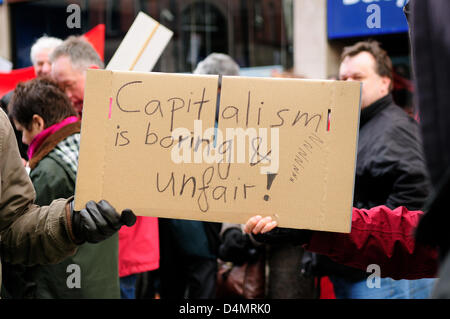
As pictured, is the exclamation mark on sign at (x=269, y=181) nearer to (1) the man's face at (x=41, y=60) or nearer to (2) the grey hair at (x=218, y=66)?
(2) the grey hair at (x=218, y=66)

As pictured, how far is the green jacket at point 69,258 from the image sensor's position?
254 cm

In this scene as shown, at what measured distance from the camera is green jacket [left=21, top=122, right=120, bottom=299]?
2539 millimetres

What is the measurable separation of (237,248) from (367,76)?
1265 millimetres

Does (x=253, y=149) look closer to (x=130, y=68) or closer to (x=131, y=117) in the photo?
(x=131, y=117)

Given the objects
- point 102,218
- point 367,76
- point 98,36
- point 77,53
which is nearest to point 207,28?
point 98,36

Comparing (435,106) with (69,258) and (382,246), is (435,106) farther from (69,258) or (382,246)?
(69,258)

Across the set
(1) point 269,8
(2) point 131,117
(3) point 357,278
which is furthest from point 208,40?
(2) point 131,117

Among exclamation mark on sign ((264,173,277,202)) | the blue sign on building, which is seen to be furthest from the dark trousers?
the blue sign on building

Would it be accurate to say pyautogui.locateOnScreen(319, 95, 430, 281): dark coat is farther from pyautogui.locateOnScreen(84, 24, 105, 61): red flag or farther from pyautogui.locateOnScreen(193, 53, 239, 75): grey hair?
pyautogui.locateOnScreen(84, 24, 105, 61): red flag

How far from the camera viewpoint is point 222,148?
1757 mm

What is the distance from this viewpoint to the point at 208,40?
10078 millimetres

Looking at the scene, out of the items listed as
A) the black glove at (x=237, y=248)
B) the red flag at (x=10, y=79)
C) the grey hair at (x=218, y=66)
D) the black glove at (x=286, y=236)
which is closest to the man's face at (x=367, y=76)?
the grey hair at (x=218, y=66)

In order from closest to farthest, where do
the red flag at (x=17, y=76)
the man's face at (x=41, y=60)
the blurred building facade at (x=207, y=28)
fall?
the man's face at (x=41, y=60)
the red flag at (x=17, y=76)
the blurred building facade at (x=207, y=28)

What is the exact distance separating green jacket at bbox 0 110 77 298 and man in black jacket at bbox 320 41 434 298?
1549 millimetres
